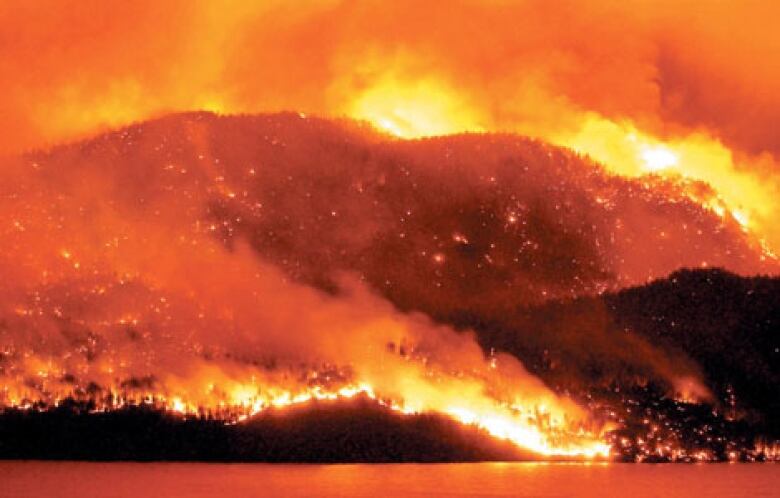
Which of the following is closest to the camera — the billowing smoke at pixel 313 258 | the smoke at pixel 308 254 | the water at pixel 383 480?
the water at pixel 383 480

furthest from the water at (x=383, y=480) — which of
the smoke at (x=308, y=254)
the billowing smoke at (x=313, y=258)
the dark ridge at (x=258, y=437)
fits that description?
the smoke at (x=308, y=254)

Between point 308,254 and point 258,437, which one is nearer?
point 258,437

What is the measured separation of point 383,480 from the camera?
2020 inches

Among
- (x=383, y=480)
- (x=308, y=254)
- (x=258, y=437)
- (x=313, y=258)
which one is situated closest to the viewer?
(x=383, y=480)

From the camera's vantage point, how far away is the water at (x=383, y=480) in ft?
153

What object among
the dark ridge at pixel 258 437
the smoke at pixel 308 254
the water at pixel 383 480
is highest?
the smoke at pixel 308 254

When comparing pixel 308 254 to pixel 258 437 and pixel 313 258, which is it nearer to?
pixel 313 258

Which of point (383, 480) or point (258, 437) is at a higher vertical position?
point (258, 437)

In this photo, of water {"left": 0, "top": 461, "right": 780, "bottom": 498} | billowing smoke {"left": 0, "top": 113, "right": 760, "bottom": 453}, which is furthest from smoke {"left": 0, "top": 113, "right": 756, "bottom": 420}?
water {"left": 0, "top": 461, "right": 780, "bottom": 498}

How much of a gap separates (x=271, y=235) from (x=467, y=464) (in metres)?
20.6

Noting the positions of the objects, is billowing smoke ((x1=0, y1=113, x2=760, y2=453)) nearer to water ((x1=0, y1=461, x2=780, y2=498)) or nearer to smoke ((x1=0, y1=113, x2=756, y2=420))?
smoke ((x1=0, y1=113, x2=756, y2=420))

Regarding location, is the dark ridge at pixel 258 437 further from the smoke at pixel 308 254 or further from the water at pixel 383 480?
the water at pixel 383 480

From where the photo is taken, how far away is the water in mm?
46781

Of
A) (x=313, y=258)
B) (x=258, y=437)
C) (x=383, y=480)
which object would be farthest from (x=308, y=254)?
(x=383, y=480)
